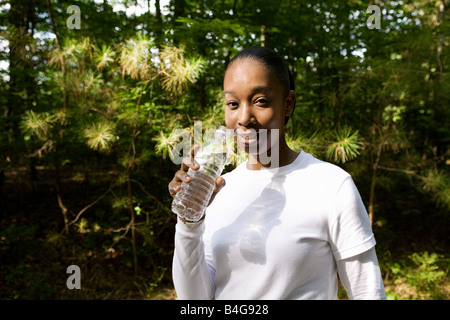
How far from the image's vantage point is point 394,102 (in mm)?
4461

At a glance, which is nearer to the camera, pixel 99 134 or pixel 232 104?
pixel 232 104

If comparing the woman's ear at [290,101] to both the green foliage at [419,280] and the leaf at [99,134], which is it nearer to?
the leaf at [99,134]

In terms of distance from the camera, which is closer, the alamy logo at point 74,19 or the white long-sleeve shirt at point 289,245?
the white long-sleeve shirt at point 289,245

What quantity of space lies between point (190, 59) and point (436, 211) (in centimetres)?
591

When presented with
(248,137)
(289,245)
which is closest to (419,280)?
(289,245)

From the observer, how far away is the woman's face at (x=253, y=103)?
99cm

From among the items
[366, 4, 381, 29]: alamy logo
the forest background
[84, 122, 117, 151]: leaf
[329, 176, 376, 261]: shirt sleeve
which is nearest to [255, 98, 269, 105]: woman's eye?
[329, 176, 376, 261]: shirt sleeve

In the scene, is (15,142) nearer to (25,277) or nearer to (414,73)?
(25,277)

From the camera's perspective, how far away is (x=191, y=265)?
0.99m

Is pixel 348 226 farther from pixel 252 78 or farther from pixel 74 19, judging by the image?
pixel 74 19

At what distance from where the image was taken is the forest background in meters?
3.38

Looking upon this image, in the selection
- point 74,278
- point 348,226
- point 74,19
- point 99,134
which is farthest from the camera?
point 74,278

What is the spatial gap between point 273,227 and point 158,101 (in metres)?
3.07

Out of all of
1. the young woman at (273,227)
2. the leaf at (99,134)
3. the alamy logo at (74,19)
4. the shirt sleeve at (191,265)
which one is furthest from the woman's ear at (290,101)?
the alamy logo at (74,19)
